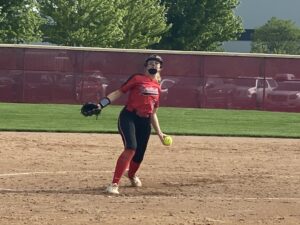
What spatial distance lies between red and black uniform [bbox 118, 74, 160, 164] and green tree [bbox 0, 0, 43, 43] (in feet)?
99.2

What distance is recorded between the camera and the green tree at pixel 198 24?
176 feet

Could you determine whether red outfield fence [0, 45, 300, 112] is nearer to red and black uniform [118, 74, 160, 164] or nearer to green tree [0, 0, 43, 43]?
green tree [0, 0, 43, 43]

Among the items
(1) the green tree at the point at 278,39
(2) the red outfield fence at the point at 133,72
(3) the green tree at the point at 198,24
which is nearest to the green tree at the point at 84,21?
(3) the green tree at the point at 198,24

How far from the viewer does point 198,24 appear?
53.5 meters

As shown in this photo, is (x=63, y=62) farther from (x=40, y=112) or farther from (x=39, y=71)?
(x=40, y=112)

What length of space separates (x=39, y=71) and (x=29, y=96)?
3.55 ft

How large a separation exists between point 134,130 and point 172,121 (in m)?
14.6

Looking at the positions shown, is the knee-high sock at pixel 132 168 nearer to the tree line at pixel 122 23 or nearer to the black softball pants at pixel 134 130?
the black softball pants at pixel 134 130

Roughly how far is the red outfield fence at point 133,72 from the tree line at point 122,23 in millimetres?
7145

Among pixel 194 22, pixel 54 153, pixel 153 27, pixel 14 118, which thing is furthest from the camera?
pixel 194 22

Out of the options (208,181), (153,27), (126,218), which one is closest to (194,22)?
(153,27)

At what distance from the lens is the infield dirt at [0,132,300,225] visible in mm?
8953

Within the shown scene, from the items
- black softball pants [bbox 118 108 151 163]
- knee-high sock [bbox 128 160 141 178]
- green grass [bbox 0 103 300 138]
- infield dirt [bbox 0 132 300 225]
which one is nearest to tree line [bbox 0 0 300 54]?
green grass [bbox 0 103 300 138]

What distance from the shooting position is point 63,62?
34094 mm
